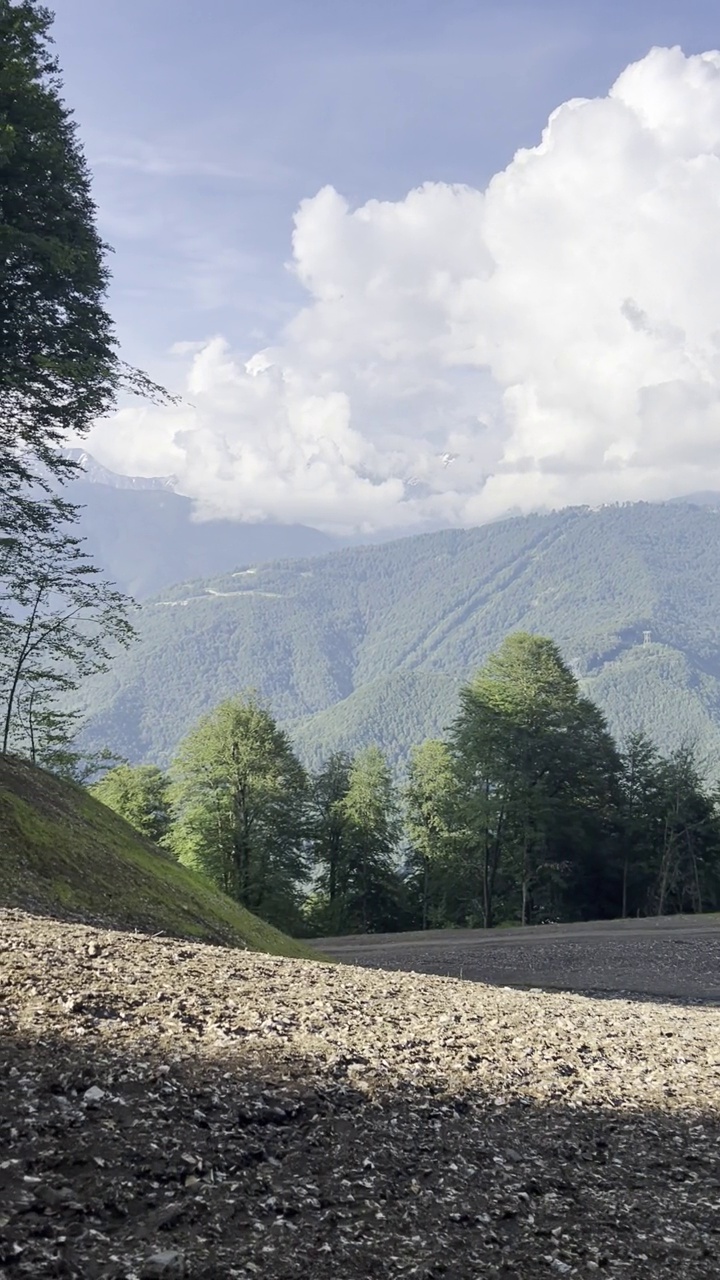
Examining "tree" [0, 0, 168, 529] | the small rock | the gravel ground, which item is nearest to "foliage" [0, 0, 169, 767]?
"tree" [0, 0, 168, 529]

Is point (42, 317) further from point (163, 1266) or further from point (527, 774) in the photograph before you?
point (527, 774)

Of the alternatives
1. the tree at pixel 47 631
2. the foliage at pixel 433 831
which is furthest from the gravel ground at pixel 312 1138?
the foliage at pixel 433 831

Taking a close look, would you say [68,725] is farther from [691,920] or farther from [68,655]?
[691,920]

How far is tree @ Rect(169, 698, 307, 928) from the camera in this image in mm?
51875

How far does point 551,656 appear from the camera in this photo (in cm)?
5350

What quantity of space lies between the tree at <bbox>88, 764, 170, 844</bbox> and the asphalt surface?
27.6m

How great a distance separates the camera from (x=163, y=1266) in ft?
16.1

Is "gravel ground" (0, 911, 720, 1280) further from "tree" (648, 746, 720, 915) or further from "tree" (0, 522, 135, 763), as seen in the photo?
"tree" (648, 746, 720, 915)

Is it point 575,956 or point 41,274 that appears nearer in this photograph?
point 41,274

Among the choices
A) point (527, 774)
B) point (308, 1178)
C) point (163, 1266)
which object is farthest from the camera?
point (527, 774)

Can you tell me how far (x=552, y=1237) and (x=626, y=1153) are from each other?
212 cm

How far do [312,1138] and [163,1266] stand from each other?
6.86ft

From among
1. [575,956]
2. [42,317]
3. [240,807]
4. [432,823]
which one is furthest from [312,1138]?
[432,823]

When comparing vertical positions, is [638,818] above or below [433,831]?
above
